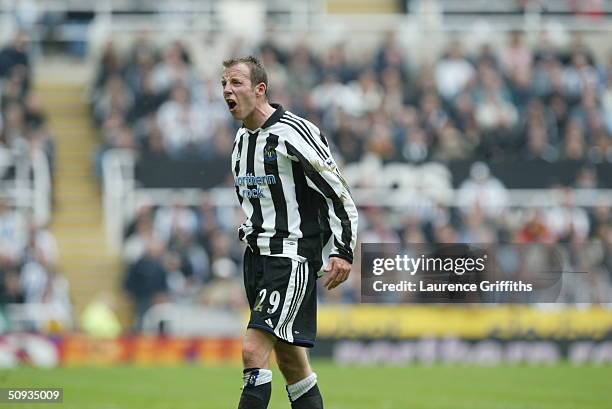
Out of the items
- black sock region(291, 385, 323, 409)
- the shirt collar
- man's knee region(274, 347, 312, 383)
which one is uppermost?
the shirt collar

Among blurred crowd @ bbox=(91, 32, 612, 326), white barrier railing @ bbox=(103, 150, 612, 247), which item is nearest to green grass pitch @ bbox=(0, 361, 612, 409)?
blurred crowd @ bbox=(91, 32, 612, 326)

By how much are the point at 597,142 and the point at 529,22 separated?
3.64m

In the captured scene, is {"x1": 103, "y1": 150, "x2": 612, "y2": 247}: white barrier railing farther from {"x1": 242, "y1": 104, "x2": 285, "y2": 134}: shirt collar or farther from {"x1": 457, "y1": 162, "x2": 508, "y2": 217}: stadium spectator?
{"x1": 242, "y1": 104, "x2": 285, "y2": 134}: shirt collar

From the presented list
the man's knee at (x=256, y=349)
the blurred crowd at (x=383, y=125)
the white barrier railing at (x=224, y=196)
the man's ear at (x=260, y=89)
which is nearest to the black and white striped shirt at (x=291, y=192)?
the man's ear at (x=260, y=89)

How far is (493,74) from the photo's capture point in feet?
72.6

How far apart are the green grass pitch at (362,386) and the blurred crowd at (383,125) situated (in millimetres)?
2304

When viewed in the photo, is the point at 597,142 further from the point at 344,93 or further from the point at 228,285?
the point at 228,285

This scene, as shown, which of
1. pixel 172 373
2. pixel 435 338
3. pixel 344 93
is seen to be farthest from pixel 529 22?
pixel 172 373

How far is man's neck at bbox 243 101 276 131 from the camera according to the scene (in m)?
8.20

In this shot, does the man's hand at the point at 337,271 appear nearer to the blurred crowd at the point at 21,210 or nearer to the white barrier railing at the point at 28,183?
the blurred crowd at the point at 21,210

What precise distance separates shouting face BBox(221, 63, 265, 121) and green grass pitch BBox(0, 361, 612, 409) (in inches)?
156

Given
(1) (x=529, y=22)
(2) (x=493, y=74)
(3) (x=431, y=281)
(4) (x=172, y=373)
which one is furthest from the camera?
(1) (x=529, y=22)

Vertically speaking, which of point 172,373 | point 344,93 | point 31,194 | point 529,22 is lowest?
point 172,373

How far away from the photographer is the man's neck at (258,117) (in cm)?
820
